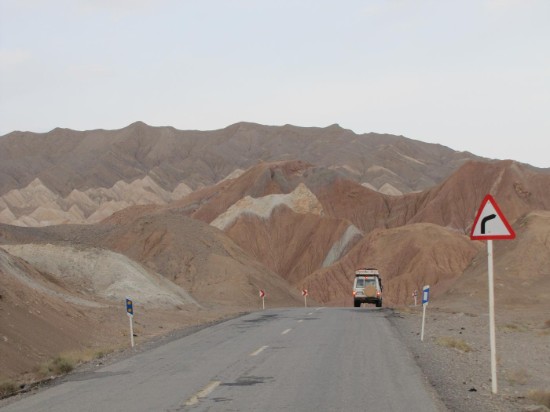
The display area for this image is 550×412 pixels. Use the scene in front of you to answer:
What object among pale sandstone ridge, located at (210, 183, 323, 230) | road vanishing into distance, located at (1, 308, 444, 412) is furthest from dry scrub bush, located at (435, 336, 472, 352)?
pale sandstone ridge, located at (210, 183, 323, 230)

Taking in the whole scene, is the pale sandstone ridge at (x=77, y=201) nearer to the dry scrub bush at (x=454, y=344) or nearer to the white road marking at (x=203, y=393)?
the dry scrub bush at (x=454, y=344)

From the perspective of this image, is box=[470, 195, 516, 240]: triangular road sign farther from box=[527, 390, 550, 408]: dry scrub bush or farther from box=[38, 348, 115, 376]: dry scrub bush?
box=[38, 348, 115, 376]: dry scrub bush

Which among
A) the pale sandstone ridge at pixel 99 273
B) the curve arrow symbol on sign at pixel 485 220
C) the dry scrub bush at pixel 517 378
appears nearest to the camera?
the curve arrow symbol on sign at pixel 485 220

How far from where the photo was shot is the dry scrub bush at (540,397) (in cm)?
1087

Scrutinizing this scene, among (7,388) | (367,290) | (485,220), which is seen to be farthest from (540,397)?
(367,290)

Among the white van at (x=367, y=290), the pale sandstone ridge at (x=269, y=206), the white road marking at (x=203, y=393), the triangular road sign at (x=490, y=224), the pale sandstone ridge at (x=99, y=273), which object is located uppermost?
the pale sandstone ridge at (x=269, y=206)

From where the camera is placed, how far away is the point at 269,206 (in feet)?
355

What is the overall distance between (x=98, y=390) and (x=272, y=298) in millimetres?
49788

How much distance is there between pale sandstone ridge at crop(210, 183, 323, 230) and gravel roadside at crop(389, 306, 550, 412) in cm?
7581

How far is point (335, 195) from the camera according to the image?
13512cm

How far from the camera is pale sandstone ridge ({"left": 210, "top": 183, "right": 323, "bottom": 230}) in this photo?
349ft

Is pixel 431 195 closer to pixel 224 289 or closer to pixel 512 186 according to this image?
pixel 512 186

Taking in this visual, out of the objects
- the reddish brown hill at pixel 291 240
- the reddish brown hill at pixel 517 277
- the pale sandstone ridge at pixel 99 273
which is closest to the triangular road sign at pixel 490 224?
the pale sandstone ridge at pixel 99 273

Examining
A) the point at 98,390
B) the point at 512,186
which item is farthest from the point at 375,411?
the point at 512,186
